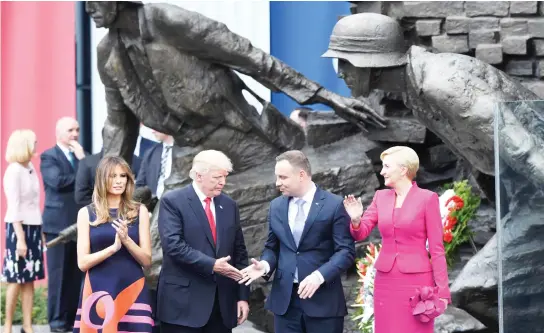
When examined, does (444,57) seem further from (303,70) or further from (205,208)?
(303,70)

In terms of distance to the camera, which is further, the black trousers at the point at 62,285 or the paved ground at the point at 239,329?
the black trousers at the point at 62,285

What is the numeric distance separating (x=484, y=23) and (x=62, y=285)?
160 inches

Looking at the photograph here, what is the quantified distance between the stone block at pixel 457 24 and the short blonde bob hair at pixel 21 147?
10.8 feet

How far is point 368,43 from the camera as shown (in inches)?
344

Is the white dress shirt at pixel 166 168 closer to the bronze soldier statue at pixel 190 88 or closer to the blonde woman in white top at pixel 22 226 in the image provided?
the bronze soldier statue at pixel 190 88

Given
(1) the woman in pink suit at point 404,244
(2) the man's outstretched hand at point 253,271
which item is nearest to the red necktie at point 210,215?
(2) the man's outstretched hand at point 253,271

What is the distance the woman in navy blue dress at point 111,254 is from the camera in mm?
7574

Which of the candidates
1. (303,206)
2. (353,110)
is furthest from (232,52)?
(303,206)

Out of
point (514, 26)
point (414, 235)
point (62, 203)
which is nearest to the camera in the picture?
point (414, 235)

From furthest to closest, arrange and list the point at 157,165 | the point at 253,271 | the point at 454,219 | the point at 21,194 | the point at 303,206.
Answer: the point at 157,165
the point at 21,194
the point at 454,219
the point at 303,206
the point at 253,271

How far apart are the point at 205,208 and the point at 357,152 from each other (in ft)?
11.1

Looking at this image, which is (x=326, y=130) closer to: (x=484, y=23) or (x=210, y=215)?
(x=484, y=23)

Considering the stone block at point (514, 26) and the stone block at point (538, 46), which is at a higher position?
the stone block at point (514, 26)

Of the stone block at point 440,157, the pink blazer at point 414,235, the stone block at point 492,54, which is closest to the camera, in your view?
the pink blazer at point 414,235
